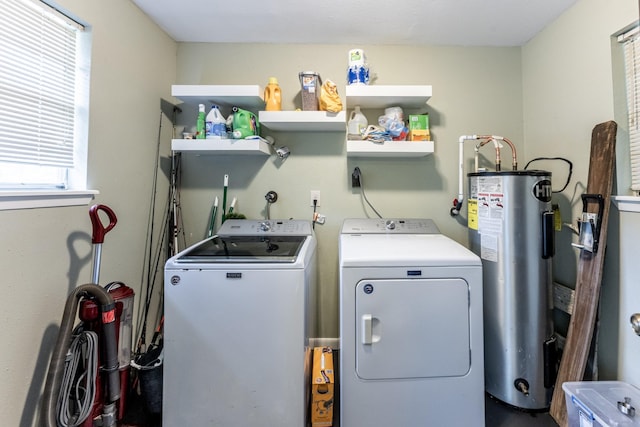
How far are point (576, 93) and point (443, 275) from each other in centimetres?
148

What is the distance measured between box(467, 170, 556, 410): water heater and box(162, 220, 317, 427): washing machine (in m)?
1.16

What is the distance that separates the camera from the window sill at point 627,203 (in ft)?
4.34

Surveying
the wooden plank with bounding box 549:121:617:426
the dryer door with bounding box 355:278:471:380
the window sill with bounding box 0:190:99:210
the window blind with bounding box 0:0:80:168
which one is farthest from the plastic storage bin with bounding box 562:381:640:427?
the window blind with bounding box 0:0:80:168

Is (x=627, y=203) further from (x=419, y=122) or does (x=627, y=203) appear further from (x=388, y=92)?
(x=388, y=92)

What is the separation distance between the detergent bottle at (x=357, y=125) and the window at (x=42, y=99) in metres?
1.56

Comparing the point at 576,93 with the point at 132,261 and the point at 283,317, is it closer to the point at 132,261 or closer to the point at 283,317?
the point at 283,317

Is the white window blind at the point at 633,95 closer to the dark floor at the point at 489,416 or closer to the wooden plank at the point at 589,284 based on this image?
the wooden plank at the point at 589,284

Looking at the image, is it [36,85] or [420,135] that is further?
[420,135]

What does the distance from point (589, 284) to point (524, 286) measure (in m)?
0.30

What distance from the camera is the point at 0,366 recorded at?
106 centimetres

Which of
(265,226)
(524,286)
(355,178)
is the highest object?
(355,178)

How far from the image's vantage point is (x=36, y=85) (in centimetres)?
122

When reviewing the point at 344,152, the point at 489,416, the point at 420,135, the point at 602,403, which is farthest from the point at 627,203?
the point at 344,152

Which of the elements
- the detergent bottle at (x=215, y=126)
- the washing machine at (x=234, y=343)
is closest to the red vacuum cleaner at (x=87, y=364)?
the washing machine at (x=234, y=343)
